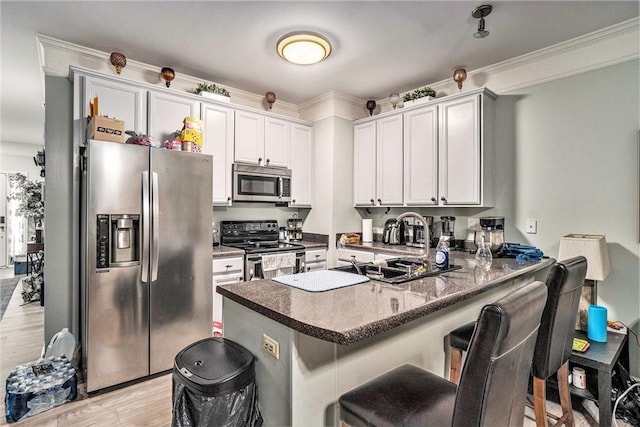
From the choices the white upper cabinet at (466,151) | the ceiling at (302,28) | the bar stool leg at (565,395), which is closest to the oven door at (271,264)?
the white upper cabinet at (466,151)

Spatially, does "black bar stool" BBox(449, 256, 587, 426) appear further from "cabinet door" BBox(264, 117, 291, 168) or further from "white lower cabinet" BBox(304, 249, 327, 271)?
"cabinet door" BBox(264, 117, 291, 168)

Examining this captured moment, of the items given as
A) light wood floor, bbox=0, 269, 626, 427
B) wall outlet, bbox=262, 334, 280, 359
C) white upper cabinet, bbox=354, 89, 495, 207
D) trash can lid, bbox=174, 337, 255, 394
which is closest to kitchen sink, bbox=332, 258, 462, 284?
wall outlet, bbox=262, 334, 280, 359

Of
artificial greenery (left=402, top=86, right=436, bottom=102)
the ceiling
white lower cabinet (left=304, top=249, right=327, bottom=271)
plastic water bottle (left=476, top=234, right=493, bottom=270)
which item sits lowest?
white lower cabinet (left=304, top=249, right=327, bottom=271)

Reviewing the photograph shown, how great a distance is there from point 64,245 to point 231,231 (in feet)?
4.94

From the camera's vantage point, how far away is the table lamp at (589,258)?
2.25 m

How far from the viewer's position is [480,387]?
34.8 inches

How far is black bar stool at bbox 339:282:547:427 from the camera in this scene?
2.88 ft

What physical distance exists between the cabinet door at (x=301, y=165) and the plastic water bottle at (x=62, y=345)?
2.43 metres

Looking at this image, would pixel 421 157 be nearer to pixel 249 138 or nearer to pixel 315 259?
pixel 315 259

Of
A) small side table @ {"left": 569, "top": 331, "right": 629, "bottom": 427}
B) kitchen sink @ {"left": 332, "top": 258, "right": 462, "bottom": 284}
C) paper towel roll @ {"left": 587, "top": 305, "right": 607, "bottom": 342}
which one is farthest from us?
paper towel roll @ {"left": 587, "top": 305, "right": 607, "bottom": 342}

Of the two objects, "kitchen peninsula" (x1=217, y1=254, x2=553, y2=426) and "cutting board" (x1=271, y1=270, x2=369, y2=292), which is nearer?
"kitchen peninsula" (x1=217, y1=254, x2=553, y2=426)

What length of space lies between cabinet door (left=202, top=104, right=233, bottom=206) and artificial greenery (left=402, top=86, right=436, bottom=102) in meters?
1.92

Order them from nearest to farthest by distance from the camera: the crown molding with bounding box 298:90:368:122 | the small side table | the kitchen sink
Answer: the kitchen sink < the small side table < the crown molding with bounding box 298:90:368:122

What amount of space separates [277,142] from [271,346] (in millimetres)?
2955
